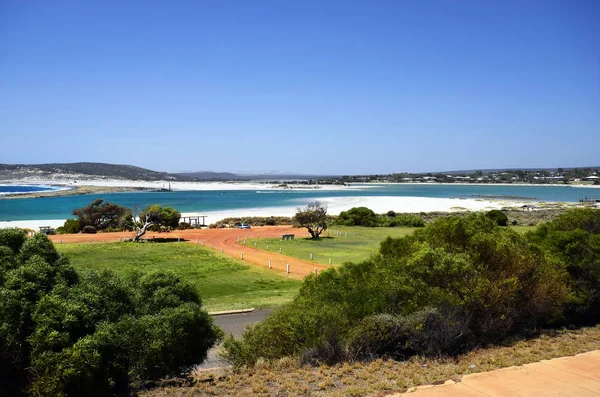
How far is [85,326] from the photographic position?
7.58 meters

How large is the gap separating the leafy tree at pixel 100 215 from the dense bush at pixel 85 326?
47.9 meters

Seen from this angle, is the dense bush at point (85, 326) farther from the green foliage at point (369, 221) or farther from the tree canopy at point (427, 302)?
the green foliage at point (369, 221)

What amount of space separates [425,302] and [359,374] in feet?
8.50

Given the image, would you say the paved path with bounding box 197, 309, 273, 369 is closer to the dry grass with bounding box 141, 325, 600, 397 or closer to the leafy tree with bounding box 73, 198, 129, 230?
the dry grass with bounding box 141, 325, 600, 397

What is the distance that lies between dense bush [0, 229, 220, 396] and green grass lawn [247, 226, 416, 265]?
19948 mm

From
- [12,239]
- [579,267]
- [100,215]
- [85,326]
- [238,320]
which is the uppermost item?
[12,239]

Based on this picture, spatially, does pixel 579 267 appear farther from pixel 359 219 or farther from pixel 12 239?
pixel 359 219

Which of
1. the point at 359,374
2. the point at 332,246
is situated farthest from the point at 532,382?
the point at 332,246

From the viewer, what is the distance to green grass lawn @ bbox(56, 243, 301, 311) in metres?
20.3

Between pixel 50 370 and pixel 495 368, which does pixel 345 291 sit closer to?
pixel 495 368

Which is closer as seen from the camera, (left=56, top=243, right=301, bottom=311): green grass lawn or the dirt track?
(left=56, top=243, right=301, bottom=311): green grass lawn

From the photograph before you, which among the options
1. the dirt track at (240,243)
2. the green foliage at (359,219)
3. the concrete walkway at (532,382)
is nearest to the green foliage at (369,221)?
the green foliage at (359,219)

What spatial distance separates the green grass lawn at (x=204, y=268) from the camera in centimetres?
2028

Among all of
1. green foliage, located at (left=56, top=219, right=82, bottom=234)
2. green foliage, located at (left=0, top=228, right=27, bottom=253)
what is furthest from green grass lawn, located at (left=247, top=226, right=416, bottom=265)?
green foliage, located at (left=56, top=219, right=82, bottom=234)
